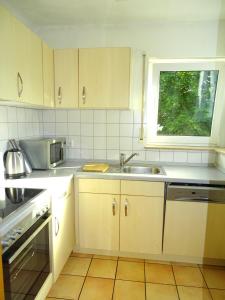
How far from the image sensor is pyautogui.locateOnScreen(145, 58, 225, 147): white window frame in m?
2.29

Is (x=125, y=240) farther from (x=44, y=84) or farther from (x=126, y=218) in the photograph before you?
(x=44, y=84)

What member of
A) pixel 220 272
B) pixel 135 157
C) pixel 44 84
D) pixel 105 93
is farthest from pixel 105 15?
pixel 220 272

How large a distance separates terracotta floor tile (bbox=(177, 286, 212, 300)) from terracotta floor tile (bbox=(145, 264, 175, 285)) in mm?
98

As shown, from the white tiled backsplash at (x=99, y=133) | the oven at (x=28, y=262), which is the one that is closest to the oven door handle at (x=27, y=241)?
the oven at (x=28, y=262)

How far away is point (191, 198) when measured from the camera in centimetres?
191

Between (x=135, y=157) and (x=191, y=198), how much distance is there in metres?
0.80

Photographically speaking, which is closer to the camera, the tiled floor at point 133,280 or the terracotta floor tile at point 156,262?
the tiled floor at point 133,280

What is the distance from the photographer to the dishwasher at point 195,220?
1881 mm

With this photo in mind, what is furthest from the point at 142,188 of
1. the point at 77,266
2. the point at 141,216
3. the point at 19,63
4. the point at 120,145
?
the point at 19,63

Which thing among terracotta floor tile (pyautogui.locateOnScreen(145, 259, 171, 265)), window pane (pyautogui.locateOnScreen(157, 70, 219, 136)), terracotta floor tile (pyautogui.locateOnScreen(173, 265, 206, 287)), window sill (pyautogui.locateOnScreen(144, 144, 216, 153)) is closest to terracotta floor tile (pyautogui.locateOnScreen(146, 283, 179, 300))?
terracotta floor tile (pyautogui.locateOnScreen(173, 265, 206, 287))

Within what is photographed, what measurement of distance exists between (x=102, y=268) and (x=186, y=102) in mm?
1917

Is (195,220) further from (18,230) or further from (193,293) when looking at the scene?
(18,230)

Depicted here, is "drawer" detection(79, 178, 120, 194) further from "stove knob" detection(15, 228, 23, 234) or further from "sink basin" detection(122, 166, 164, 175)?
"stove knob" detection(15, 228, 23, 234)

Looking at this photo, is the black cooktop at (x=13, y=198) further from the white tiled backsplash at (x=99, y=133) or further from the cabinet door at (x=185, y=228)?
the cabinet door at (x=185, y=228)
